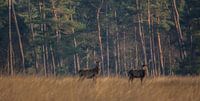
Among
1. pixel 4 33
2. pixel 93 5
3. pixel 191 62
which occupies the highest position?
pixel 93 5

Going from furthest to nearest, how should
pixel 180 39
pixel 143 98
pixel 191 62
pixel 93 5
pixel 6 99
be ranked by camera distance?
pixel 93 5 < pixel 180 39 < pixel 191 62 < pixel 143 98 < pixel 6 99

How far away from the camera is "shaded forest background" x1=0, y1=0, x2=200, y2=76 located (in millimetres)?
47375

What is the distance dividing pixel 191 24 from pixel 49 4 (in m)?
Result: 21.8

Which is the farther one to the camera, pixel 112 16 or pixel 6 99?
pixel 112 16

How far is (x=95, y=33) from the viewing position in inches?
2591

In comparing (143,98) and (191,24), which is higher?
(191,24)

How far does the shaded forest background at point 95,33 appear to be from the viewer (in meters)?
47.4

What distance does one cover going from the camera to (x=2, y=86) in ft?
34.5

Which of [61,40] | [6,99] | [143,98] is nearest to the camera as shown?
[6,99]

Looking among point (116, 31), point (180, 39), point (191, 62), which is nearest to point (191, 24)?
point (180, 39)

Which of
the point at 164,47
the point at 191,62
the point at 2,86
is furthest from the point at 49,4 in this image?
the point at 2,86

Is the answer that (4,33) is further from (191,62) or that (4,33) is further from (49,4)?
(191,62)

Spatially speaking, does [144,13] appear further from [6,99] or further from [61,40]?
[6,99]

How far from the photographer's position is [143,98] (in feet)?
34.5
